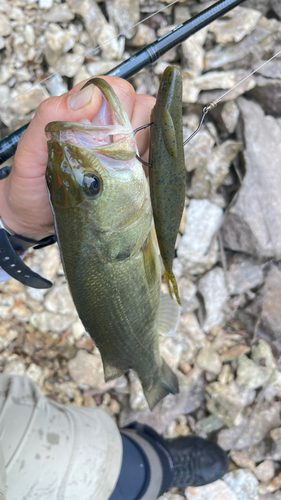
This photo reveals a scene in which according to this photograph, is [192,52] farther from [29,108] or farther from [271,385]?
[271,385]

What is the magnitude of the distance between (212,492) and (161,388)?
163cm

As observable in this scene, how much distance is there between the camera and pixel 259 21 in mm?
3035

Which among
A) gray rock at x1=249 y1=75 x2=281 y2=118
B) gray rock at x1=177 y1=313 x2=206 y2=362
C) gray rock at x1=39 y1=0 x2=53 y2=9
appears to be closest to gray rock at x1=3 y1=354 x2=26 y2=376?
gray rock at x1=177 y1=313 x2=206 y2=362

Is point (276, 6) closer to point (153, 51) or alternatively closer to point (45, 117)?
point (153, 51)

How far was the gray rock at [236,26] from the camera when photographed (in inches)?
115

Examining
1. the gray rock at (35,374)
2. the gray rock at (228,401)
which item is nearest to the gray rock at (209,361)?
the gray rock at (228,401)

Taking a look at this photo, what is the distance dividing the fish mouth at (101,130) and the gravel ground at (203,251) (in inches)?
65.8

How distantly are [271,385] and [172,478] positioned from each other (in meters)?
1.25

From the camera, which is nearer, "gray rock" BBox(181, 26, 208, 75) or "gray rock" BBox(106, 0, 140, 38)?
"gray rock" BBox(106, 0, 140, 38)

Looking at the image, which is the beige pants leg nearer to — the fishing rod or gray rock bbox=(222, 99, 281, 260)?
the fishing rod

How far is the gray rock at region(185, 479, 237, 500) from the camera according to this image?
303cm

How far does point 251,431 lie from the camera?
322cm

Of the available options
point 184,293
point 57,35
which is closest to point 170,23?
point 57,35

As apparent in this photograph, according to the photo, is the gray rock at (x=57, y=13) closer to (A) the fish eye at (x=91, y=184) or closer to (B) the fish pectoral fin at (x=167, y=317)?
(A) the fish eye at (x=91, y=184)
